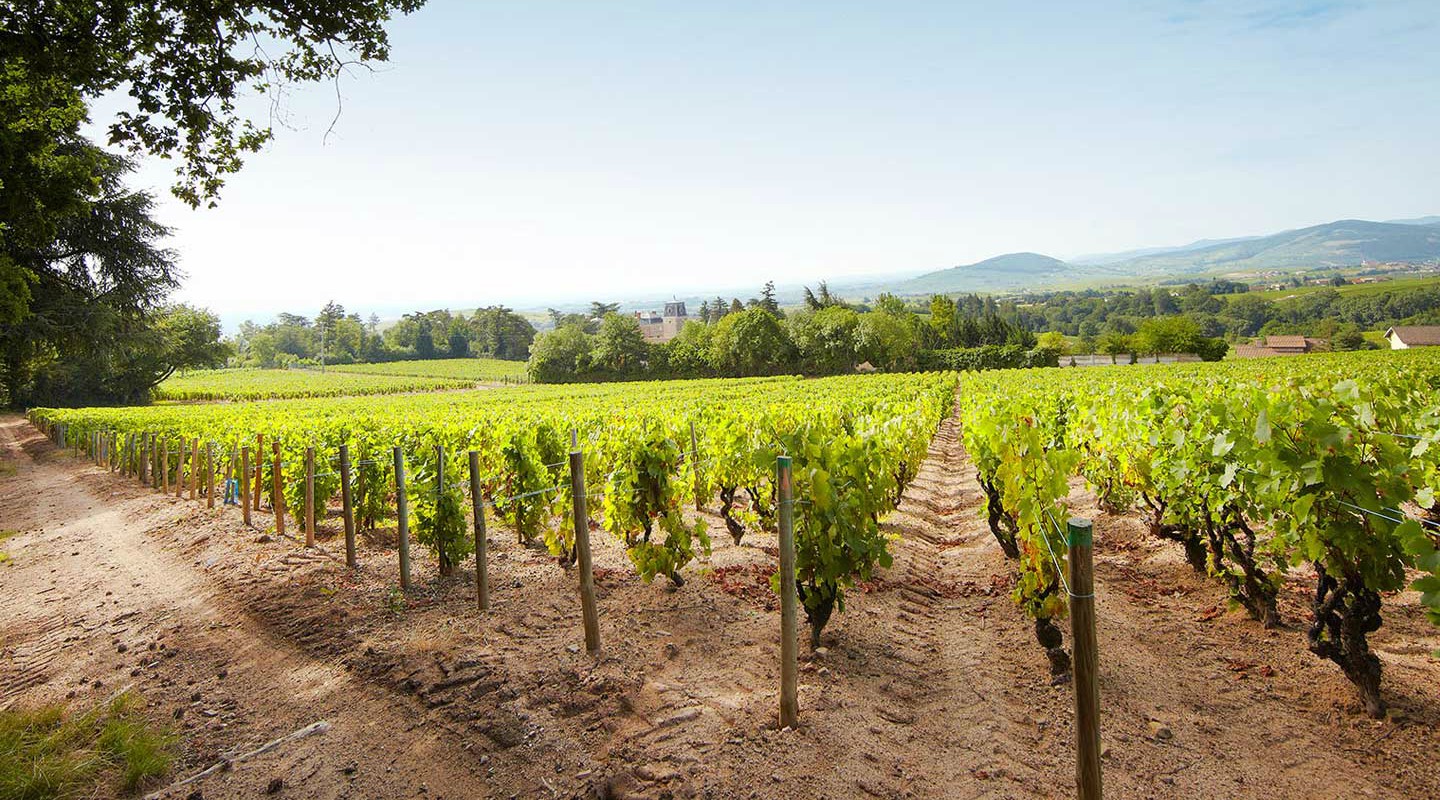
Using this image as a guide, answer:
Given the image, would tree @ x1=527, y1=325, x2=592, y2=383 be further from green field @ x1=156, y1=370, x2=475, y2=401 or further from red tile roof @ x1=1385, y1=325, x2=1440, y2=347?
red tile roof @ x1=1385, y1=325, x2=1440, y2=347

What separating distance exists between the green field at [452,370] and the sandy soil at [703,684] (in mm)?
83327

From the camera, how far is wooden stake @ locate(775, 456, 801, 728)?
436cm

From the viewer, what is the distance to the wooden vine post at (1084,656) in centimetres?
289

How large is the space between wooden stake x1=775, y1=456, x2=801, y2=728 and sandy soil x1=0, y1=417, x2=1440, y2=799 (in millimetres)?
158

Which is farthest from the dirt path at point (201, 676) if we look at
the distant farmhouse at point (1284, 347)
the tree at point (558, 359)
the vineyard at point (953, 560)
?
the distant farmhouse at point (1284, 347)

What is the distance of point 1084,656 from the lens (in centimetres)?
297

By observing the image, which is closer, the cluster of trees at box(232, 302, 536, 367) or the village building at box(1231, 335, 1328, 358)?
the village building at box(1231, 335, 1328, 358)

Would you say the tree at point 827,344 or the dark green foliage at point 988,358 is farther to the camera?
the tree at point 827,344

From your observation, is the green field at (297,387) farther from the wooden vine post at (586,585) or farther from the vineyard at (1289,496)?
the vineyard at (1289,496)

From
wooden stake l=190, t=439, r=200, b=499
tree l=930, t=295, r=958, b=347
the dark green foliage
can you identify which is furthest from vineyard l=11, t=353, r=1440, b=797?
tree l=930, t=295, r=958, b=347

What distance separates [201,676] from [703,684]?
4111 millimetres

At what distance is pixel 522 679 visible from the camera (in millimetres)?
5141

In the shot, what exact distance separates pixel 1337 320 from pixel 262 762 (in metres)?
→ 161

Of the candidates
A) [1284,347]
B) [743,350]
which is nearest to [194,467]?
[743,350]
